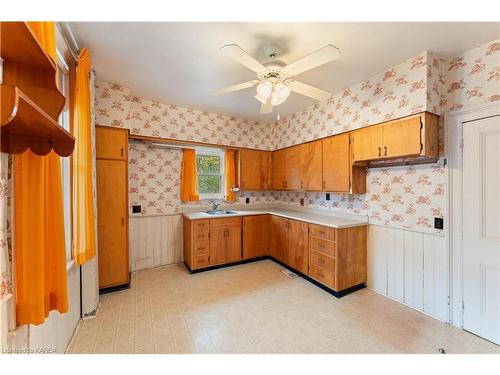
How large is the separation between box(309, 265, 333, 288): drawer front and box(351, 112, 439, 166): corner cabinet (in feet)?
4.71

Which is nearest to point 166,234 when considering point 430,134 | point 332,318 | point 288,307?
point 288,307

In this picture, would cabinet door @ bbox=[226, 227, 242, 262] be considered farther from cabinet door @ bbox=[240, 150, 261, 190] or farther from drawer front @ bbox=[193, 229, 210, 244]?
cabinet door @ bbox=[240, 150, 261, 190]

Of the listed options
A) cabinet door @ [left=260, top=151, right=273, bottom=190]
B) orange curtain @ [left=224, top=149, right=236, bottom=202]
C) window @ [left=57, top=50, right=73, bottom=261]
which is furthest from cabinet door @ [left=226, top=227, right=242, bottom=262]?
window @ [left=57, top=50, right=73, bottom=261]

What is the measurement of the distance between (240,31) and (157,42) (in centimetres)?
74

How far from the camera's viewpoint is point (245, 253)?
11.7 feet

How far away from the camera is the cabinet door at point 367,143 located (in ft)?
7.67

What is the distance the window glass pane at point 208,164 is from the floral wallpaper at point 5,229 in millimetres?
2910

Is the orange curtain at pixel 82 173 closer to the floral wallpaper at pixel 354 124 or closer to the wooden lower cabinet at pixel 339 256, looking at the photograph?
the floral wallpaper at pixel 354 124

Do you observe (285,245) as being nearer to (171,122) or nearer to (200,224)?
(200,224)

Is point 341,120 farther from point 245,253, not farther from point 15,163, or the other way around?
point 15,163

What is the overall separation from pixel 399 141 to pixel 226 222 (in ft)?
8.30

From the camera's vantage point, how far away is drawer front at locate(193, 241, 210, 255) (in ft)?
10.4
